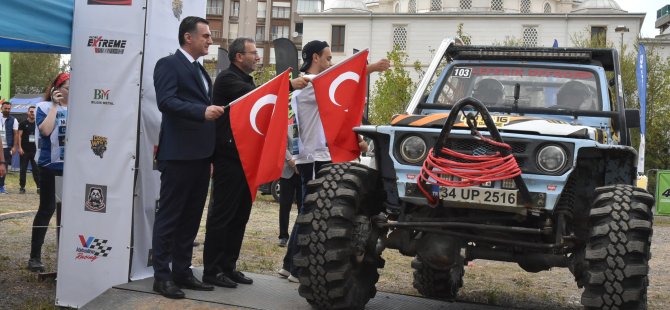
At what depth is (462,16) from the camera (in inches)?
3273

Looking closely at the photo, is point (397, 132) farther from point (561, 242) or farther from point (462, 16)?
point (462, 16)

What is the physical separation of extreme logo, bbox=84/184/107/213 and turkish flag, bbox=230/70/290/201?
3.85ft

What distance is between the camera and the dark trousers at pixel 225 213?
7.39m

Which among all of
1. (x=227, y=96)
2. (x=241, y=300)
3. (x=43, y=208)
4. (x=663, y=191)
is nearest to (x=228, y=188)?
(x=227, y=96)

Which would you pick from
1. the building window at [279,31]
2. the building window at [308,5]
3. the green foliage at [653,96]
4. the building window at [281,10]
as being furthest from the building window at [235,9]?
the green foliage at [653,96]

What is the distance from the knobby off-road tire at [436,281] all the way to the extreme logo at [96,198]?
2.85m

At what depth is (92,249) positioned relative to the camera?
7199 mm

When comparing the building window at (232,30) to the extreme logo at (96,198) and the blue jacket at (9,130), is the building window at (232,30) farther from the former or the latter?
the extreme logo at (96,198)

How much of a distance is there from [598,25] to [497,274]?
2973 inches

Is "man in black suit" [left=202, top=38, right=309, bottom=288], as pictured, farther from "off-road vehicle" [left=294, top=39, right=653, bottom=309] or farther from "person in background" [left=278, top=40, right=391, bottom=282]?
"off-road vehicle" [left=294, top=39, right=653, bottom=309]

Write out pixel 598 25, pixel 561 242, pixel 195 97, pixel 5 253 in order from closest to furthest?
pixel 561 242, pixel 195 97, pixel 5 253, pixel 598 25

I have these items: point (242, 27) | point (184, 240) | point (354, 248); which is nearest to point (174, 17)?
point (184, 240)

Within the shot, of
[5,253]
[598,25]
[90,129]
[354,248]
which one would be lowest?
[5,253]

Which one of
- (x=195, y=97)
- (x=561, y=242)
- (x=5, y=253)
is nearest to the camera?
(x=561, y=242)
